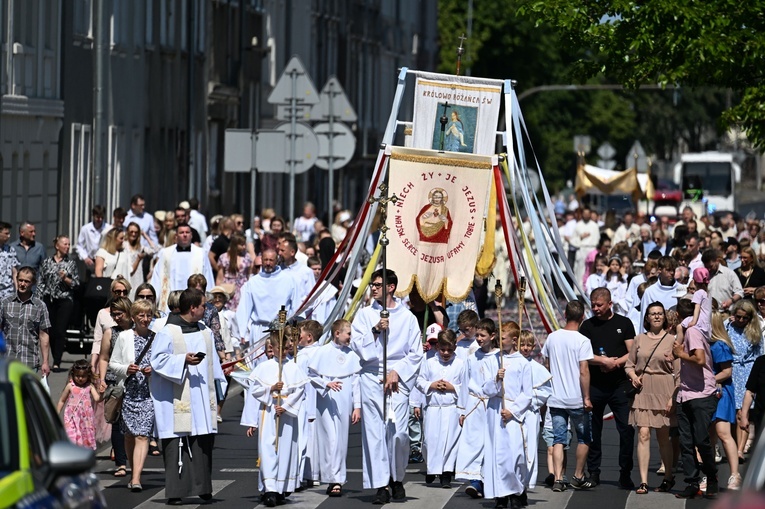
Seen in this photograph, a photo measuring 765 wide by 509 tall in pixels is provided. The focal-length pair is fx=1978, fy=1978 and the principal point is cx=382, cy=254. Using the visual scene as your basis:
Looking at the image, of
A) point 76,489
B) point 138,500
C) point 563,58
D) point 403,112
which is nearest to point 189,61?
point 403,112

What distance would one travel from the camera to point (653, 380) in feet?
53.1

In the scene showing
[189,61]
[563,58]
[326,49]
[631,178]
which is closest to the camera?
[189,61]

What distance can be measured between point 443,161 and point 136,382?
Result: 5.19 metres

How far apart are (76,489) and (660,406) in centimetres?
799

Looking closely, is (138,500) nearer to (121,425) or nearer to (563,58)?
(121,425)

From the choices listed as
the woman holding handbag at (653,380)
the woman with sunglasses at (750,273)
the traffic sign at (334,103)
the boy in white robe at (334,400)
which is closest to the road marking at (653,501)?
the woman holding handbag at (653,380)

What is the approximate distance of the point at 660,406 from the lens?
16172mm

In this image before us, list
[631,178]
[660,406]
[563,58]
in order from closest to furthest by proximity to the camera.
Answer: [660,406], [631,178], [563,58]

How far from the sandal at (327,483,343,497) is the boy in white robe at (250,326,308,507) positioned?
525 mm

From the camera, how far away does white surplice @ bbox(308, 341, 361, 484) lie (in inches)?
617

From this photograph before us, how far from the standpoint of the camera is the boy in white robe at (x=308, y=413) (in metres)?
15.5

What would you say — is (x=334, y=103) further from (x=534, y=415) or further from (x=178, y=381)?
(x=178, y=381)

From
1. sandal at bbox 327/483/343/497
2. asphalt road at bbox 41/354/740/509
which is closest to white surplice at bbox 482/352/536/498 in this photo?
asphalt road at bbox 41/354/740/509

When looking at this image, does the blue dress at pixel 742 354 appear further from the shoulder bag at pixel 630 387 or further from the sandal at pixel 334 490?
the sandal at pixel 334 490
